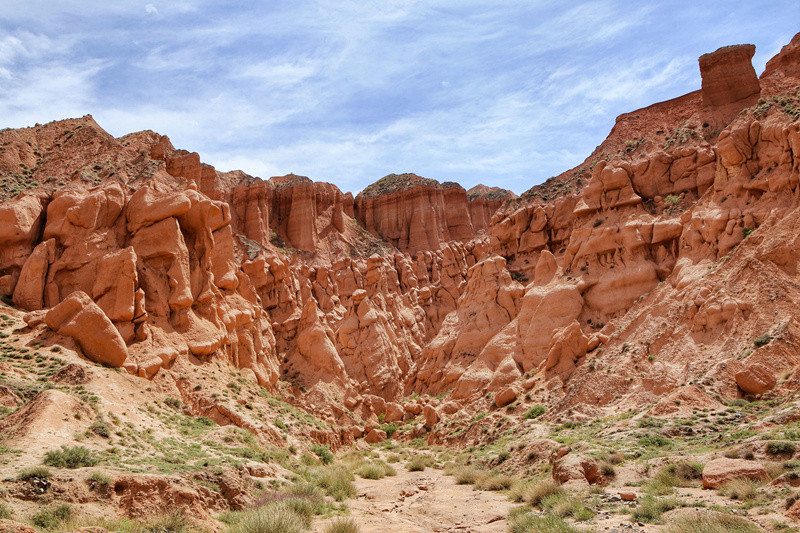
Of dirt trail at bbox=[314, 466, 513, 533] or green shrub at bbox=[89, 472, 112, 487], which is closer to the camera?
green shrub at bbox=[89, 472, 112, 487]

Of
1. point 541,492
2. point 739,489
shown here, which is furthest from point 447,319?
point 739,489

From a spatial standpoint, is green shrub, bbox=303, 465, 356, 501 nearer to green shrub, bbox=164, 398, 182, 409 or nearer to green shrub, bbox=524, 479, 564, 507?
green shrub, bbox=164, 398, 182, 409

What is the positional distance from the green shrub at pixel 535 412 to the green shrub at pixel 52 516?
2757 centimetres

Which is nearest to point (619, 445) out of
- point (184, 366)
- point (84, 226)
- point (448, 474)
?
point (448, 474)

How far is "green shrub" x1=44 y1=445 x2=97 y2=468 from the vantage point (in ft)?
57.5

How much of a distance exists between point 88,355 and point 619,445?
2612 centimetres

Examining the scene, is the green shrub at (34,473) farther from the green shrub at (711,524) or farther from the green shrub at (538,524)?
the green shrub at (711,524)

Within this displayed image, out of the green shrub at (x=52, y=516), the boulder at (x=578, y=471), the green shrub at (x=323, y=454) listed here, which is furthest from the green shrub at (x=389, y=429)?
the green shrub at (x=52, y=516)

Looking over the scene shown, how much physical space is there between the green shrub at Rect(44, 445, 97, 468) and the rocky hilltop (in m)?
0.51

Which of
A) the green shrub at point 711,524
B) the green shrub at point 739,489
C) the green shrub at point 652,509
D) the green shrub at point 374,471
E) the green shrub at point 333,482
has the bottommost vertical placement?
the green shrub at point 374,471

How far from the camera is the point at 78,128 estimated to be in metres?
46.8

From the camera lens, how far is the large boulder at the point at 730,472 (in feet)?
52.7

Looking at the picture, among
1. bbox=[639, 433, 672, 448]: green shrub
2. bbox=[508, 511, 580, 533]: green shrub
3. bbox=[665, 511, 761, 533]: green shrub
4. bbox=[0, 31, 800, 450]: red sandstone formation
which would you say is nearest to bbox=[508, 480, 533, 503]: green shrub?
bbox=[508, 511, 580, 533]: green shrub

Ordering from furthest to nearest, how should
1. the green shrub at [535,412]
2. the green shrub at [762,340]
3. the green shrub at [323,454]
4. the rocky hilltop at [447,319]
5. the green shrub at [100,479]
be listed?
the green shrub at [323,454] → the green shrub at [535,412] → the green shrub at [762,340] → the rocky hilltop at [447,319] → the green shrub at [100,479]
